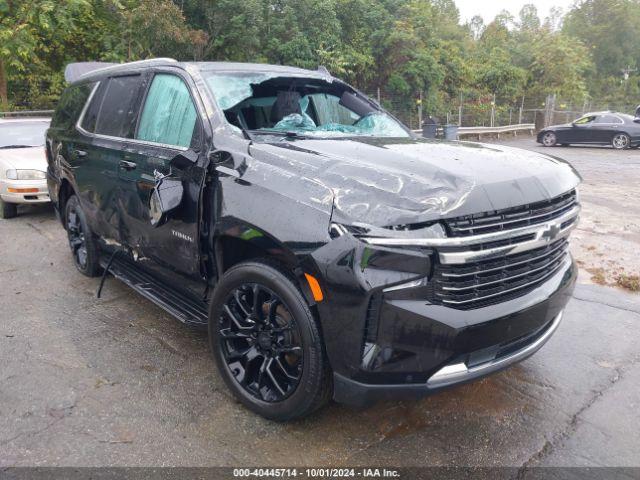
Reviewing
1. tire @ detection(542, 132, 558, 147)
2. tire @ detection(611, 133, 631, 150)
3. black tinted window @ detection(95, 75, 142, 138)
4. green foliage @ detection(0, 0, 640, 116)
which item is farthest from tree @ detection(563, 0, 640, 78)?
black tinted window @ detection(95, 75, 142, 138)

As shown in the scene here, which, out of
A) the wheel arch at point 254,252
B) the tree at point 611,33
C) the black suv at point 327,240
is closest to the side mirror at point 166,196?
the black suv at point 327,240

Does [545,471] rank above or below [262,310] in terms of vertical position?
below

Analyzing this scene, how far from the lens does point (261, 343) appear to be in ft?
9.03

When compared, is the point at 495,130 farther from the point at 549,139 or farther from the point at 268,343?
the point at 268,343

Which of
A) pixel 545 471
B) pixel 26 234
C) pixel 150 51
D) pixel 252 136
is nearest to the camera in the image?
pixel 545 471

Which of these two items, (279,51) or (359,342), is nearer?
(359,342)

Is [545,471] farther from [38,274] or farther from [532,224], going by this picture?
[38,274]

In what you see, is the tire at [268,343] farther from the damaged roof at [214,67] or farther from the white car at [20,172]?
the white car at [20,172]

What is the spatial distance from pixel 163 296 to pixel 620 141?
66.2ft

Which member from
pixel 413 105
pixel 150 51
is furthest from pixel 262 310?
pixel 413 105

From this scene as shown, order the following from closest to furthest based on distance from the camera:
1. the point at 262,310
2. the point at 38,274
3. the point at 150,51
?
1. the point at 262,310
2. the point at 38,274
3. the point at 150,51

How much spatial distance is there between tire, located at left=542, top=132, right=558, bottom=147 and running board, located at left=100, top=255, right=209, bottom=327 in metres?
20.2

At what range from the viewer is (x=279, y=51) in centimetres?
1830

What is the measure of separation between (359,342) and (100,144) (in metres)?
3.00
